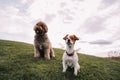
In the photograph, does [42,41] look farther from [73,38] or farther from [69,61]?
[73,38]

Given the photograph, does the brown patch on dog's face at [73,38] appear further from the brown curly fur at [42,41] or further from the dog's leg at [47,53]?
the dog's leg at [47,53]

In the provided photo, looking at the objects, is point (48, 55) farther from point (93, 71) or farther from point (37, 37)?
point (93, 71)

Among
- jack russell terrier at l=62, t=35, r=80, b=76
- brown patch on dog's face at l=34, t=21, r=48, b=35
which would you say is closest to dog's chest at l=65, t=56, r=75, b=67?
jack russell terrier at l=62, t=35, r=80, b=76

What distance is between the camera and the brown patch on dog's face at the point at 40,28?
14.1 meters

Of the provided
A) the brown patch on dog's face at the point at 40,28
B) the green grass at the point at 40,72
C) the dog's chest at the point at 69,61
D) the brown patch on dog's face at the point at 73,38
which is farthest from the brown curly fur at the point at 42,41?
the brown patch on dog's face at the point at 73,38

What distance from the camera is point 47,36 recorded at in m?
15.3

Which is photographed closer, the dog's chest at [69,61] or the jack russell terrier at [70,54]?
the jack russell terrier at [70,54]

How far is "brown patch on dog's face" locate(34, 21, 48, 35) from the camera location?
14.1 meters

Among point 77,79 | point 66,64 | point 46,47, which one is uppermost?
point 46,47

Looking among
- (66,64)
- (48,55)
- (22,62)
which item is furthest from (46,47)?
(66,64)

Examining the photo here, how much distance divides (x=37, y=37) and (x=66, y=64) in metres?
3.81

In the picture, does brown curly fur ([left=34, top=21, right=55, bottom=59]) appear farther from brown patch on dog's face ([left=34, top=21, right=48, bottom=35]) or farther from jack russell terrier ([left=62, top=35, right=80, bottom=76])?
jack russell terrier ([left=62, top=35, right=80, bottom=76])

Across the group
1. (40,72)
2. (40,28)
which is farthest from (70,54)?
(40,28)

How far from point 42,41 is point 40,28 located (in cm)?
130
